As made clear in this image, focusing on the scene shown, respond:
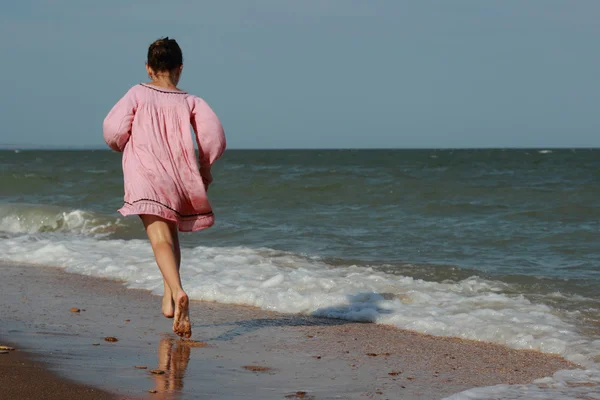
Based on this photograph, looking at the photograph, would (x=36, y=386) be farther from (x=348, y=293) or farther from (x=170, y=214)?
(x=348, y=293)

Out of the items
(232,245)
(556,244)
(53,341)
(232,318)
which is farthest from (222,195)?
(53,341)

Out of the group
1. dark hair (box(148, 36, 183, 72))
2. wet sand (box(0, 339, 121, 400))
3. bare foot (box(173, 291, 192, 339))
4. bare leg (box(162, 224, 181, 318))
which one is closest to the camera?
wet sand (box(0, 339, 121, 400))

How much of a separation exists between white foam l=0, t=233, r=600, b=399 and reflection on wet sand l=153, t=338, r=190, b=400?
1286 mm

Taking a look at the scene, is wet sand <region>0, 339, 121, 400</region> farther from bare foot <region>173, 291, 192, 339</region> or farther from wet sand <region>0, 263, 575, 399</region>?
bare foot <region>173, 291, 192, 339</region>

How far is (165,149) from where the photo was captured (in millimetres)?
4422

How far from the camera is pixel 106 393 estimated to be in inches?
136

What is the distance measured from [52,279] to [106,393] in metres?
4.06

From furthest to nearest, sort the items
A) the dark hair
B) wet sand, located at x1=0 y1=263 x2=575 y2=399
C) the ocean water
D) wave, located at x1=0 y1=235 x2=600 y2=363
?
1. the ocean water
2. wave, located at x1=0 y1=235 x2=600 y2=363
3. the dark hair
4. wet sand, located at x1=0 y1=263 x2=575 y2=399

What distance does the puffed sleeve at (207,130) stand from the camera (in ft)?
14.8

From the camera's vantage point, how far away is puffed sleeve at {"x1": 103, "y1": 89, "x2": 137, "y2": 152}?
14.4ft

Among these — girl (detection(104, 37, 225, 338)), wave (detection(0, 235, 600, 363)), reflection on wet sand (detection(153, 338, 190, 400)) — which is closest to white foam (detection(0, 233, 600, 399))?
wave (detection(0, 235, 600, 363))

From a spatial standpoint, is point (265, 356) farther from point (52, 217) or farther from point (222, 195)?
point (222, 195)

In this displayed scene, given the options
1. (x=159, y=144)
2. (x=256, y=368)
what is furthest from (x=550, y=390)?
(x=159, y=144)

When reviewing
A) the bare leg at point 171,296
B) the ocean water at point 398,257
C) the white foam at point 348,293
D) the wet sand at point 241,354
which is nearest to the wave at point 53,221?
the ocean water at point 398,257
